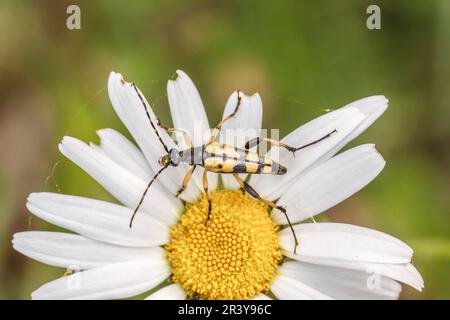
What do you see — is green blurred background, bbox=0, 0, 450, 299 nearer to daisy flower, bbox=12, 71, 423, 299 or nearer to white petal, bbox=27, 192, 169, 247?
daisy flower, bbox=12, 71, 423, 299

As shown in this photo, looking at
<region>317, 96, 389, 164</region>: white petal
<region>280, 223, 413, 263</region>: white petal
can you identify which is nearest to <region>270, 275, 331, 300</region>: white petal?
<region>280, 223, 413, 263</region>: white petal

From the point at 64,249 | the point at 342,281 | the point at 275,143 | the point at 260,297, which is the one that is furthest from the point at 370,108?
the point at 64,249

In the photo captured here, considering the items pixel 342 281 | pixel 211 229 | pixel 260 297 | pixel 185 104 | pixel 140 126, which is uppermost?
pixel 185 104

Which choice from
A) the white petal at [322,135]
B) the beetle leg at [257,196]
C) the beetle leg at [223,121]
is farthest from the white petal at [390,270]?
the beetle leg at [223,121]

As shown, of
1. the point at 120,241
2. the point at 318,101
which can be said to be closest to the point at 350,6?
the point at 318,101

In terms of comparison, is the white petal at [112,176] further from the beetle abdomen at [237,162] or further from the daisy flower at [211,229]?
the beetle abdomen at [237,162]

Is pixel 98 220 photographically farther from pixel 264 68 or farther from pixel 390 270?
pixel 264 68
